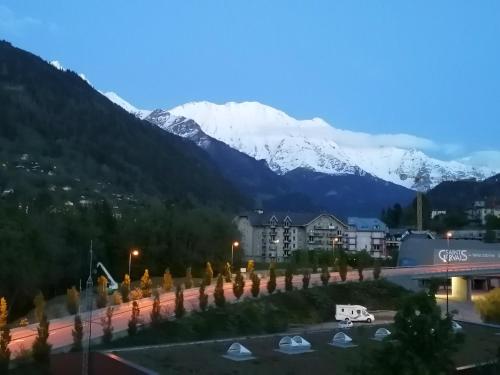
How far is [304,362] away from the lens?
2412 cm

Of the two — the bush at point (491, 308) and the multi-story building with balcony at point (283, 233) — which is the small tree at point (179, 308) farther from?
the multi-story building with balcony at point (283, 233)

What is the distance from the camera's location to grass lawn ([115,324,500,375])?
22547 mm

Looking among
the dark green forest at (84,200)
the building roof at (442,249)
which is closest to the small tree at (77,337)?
the dark green forest at (84,200)

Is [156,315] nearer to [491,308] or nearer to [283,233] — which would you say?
[491,308]

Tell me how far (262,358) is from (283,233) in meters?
84.0

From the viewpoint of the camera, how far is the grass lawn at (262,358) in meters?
22.5

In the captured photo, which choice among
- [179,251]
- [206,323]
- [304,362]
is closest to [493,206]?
[179,251]

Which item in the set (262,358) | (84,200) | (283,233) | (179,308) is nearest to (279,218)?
(283,233)

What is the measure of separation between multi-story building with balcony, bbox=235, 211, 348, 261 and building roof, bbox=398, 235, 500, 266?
3703 cm

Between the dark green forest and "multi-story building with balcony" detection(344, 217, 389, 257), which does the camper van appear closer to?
the dark green forest

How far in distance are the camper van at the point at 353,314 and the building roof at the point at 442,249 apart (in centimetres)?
2344

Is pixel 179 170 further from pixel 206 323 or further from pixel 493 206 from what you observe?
pixel 206 323

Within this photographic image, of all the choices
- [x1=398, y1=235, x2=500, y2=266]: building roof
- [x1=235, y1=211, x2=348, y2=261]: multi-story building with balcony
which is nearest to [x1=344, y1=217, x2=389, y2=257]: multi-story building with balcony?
[x1=235, y1=211, x2=348, y2=261]: multi-story building with balcony

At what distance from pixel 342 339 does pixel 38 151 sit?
145m
